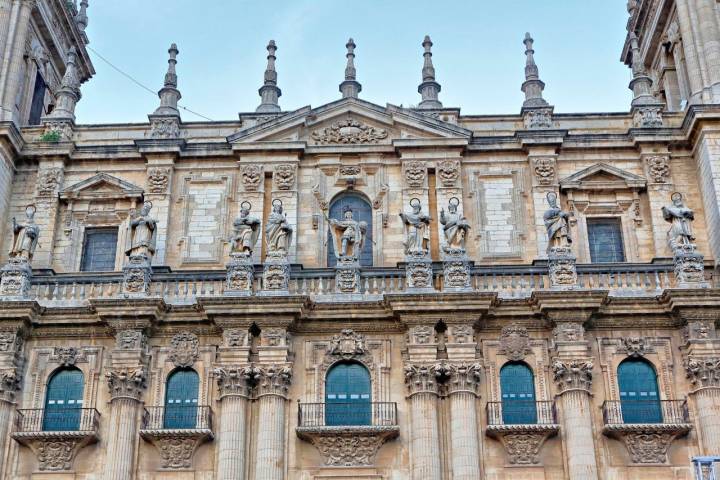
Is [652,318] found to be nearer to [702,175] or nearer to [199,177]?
[702,175]

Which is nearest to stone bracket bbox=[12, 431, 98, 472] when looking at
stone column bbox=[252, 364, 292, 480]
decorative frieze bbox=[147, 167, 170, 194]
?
stone column bbox=[252, 364, 292, 480]

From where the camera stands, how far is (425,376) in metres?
23.9

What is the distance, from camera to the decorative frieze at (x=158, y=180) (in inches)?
1101

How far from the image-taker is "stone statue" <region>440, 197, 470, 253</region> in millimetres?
25328

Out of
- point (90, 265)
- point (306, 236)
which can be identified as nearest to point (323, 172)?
point (306, 236)

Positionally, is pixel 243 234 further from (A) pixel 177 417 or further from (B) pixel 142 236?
(A) pixel 177 417

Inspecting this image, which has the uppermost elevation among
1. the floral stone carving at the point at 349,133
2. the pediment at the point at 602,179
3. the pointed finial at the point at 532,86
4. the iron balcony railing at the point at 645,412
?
the pointed finial at the point at 532,86

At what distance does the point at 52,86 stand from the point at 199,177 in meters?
9.24

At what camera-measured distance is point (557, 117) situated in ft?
95.2

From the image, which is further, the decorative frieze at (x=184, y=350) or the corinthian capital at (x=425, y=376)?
the decorative frieze at (x=184, y=350)

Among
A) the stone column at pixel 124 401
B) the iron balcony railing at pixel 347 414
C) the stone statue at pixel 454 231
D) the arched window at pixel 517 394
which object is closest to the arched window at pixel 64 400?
the stone column at pixel 124 401

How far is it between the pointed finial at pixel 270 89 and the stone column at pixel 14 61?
6.91 meters

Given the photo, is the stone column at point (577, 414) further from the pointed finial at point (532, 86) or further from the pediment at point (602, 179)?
the pointed finial at point (532, 86)

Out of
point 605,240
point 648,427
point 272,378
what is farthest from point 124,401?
point 605,240
